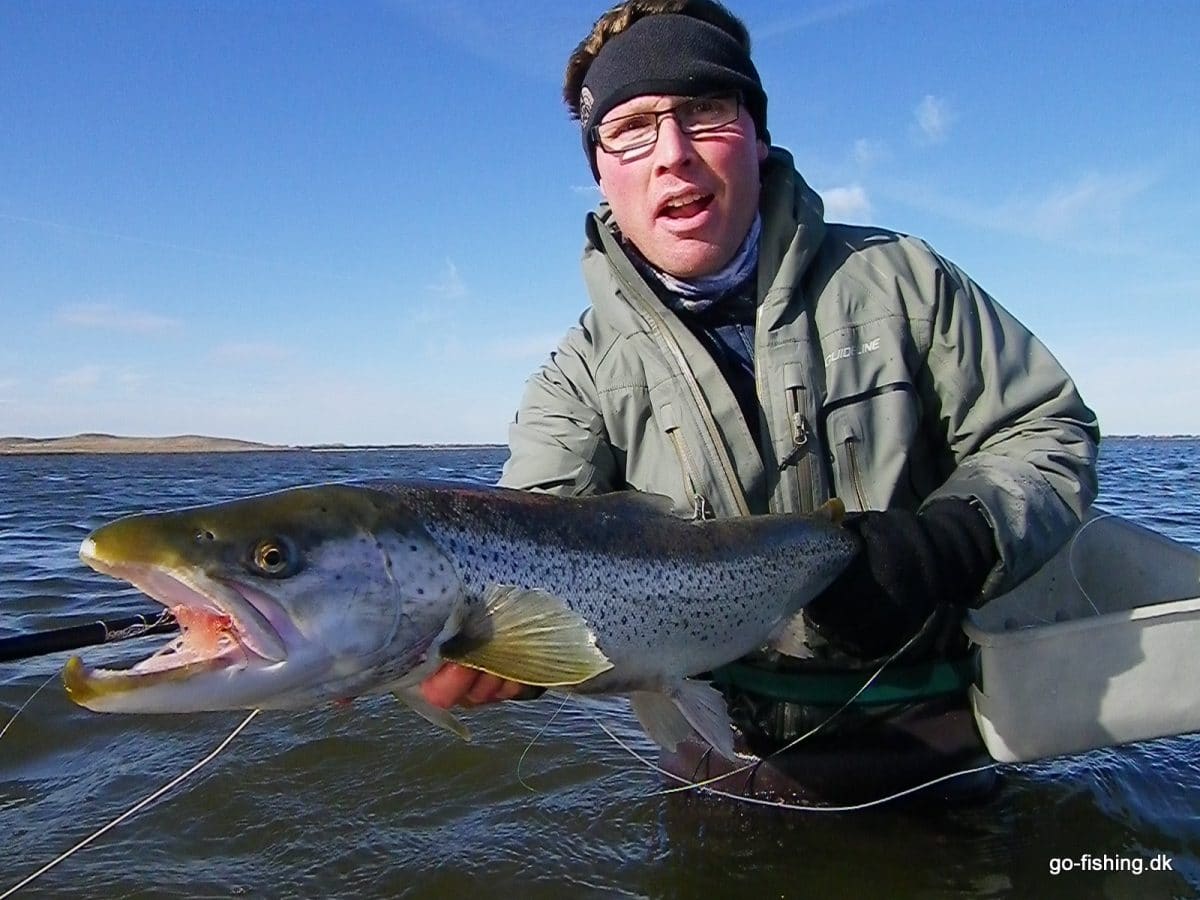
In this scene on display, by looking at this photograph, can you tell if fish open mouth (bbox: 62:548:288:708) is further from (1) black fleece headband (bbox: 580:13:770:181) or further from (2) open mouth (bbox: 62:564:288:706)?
(1) black fleece headband (bbox: 580:13:770:181)

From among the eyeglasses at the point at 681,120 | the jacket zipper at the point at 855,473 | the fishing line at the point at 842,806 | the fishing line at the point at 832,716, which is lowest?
the fishing line at the point at 842,806

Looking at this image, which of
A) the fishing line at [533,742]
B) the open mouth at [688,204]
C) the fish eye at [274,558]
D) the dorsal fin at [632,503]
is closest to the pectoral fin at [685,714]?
the dorsal fin at [632,503]

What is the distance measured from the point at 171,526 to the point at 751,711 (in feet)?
8.67

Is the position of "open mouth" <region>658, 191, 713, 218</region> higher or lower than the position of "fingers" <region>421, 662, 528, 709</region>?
higher

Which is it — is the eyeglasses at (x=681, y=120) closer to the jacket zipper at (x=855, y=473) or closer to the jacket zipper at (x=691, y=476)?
the jacket zipper at (x=691, y=476)

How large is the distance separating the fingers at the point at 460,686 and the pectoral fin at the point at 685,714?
562mm

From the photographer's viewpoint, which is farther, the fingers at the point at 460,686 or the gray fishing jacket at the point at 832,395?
the gray fishing jacket at the point at 832,395

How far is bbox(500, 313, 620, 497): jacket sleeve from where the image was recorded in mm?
3811

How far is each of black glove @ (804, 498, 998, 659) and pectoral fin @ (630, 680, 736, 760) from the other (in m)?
0.54

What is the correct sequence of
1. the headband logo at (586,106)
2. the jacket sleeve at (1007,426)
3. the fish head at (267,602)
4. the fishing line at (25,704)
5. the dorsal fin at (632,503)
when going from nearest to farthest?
the fish head at (267,602)
the dorsal fin at (632,503)
the jacket sleeve at (1007,426)
the headband logo at (586,106)
the fishing line at (25,704)

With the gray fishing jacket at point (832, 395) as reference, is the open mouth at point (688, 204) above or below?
above

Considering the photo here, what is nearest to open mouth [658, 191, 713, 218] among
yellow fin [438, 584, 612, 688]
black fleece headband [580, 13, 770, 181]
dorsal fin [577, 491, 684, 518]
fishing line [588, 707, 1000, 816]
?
black fleece headband [580, 13, 770, 181]

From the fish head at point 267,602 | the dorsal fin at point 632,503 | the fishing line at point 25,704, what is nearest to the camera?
the fish head at point 267,602

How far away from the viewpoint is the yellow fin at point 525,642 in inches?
105
